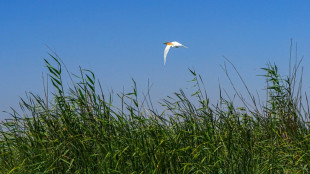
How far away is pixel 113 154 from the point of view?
4918mm

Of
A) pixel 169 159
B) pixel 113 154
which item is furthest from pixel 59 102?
pixel 169 159

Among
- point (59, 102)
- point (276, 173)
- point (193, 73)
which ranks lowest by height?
point (276, 173)

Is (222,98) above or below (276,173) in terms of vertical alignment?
above

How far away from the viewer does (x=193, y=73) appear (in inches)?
248

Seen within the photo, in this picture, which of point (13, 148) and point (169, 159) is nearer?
point (169, 159)

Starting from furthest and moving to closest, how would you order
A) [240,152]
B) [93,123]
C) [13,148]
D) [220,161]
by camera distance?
[13,148]
[93,123]
[240,152]
[220,161]

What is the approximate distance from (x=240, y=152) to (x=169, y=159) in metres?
0.84

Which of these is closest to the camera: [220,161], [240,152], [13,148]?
[220,161]

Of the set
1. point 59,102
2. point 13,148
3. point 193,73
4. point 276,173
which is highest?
point 193,73

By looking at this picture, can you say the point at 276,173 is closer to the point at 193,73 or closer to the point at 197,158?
the point at 197,158

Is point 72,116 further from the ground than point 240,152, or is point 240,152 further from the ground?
point 72,116

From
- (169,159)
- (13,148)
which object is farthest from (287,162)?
(13,148)

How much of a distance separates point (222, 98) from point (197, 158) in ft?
4.36

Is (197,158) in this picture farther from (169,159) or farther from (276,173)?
(276,173)
